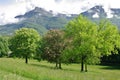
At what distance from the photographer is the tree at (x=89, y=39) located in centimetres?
7638

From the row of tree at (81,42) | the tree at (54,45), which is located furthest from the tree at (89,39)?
the tree at (54,45)

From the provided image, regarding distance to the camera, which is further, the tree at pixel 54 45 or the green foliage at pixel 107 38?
the tree at pixel 54 45

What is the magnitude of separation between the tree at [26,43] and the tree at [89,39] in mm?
30013

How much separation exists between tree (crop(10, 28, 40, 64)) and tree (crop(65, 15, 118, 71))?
30.0 metres

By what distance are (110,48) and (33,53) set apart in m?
36.1

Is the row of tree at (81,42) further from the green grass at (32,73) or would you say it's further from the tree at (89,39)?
the green grass at (32,73)

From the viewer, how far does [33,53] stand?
10919 cm

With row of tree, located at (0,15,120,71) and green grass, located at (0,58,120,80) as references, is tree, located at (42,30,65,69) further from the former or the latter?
green grass, located at (0,58,120,80)

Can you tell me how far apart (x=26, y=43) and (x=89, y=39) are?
36058 millimetres

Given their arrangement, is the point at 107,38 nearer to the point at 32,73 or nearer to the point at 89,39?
the point at 89,39

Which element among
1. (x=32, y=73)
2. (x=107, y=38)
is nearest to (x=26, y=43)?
(x=107, y=38)

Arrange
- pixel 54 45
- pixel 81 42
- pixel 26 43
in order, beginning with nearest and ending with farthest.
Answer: pixel 81 42 → pixel 54 45 → pixel 26 43

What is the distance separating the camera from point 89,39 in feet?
253

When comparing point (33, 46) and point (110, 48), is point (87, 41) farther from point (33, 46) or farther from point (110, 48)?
point (33, 46)
